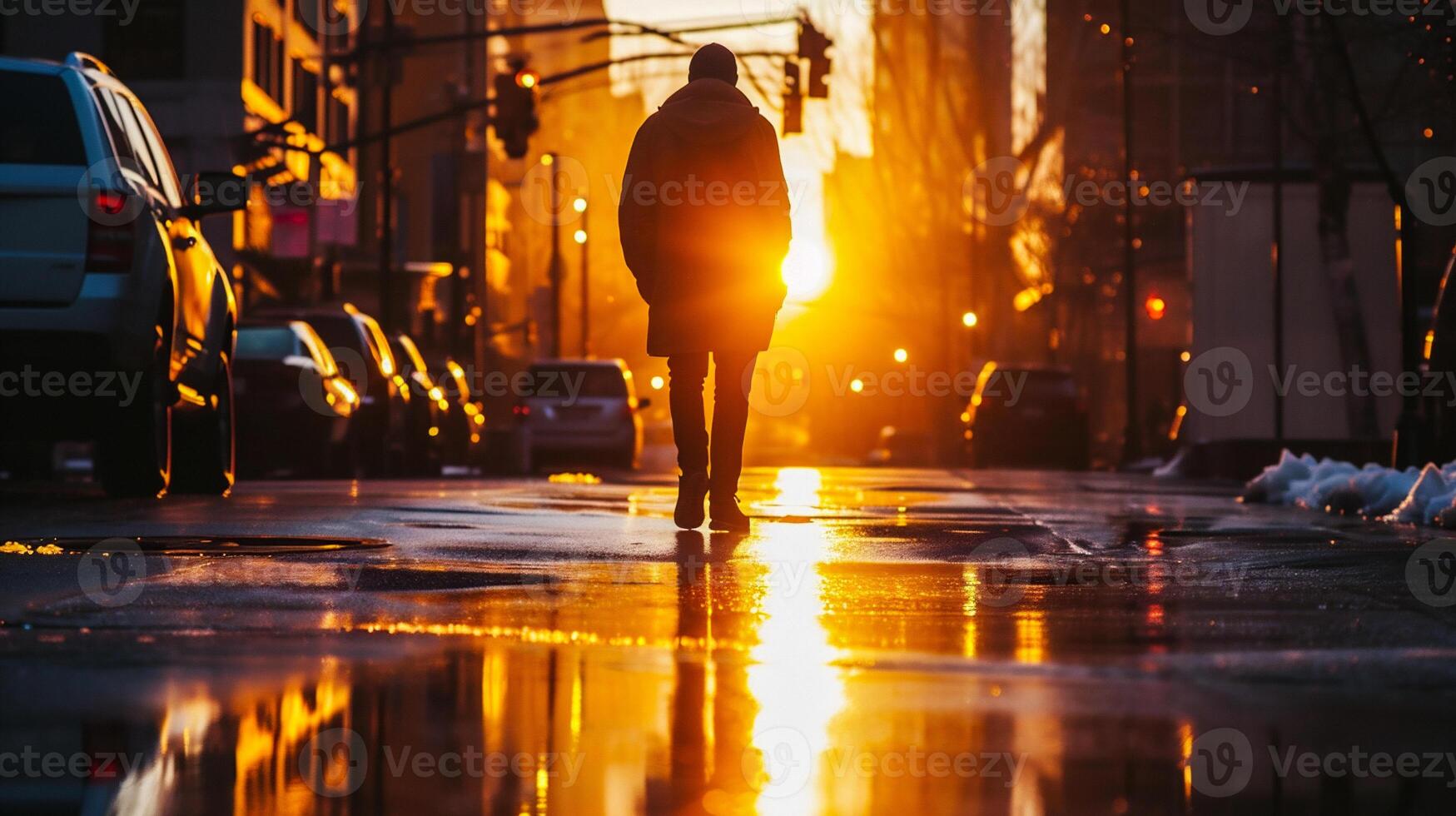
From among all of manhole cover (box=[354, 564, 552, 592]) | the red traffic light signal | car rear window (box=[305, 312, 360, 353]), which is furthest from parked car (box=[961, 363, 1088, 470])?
manhole cover (box=[354, 564, 552, 592])

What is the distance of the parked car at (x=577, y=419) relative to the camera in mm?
32469

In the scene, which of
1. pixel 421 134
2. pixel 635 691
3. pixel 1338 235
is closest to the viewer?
pixel 635 691

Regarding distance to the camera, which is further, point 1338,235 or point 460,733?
point 1338,235

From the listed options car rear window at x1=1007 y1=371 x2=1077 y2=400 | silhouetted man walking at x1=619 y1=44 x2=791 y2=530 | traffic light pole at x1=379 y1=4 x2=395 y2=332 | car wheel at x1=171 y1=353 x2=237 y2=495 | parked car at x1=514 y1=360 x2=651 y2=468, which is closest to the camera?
silhouetted man walking at x1=619 y1=44 x2=791 y2=530

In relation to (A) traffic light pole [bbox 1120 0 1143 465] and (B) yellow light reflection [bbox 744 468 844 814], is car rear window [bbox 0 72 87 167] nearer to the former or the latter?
(B) yellow light reflection [bbox 744 468 844 814]

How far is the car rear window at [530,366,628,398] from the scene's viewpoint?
32938mm

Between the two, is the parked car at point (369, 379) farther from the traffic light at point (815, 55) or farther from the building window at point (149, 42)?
the building window at point (149, 42)

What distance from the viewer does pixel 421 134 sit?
81250 millimetres

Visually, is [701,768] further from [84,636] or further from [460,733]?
[84,636]

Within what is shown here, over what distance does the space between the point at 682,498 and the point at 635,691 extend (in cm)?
544

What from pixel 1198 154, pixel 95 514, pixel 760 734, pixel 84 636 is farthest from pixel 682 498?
pixel 1198 154

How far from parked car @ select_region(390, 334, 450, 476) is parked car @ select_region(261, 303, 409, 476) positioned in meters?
0.53

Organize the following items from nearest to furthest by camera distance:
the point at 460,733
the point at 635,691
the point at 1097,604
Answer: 1. the point at 460,733
2. the point at 635,691
3. the point at 1097,604

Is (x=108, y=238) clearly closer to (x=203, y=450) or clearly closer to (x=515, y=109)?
(x=203, y=450)
